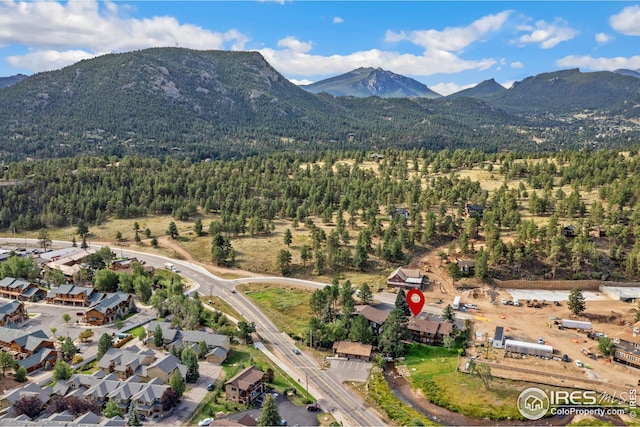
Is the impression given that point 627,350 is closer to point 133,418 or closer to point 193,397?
point 193,397

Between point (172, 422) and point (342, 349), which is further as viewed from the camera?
point (342, 349)

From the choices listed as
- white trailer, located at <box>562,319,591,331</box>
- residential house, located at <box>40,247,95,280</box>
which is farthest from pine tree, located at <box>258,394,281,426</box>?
residential house, located at <box>40,247,95,280</box>

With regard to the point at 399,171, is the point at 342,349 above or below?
below

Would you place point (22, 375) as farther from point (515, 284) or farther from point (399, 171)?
point (399, 171)

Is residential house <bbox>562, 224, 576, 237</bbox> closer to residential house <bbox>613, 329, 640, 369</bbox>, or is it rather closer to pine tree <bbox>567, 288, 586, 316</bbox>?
pine tree <bbox>567, 288, 586, 316</bbox>

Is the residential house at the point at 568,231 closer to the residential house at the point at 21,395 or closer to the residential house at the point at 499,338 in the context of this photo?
the residential house at the point at 499,338

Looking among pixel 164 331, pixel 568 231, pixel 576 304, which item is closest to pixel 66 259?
pixel 164 331

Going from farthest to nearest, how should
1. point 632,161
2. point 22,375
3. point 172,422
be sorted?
1. point 632,161
2. point 22,375
3. point 172,422

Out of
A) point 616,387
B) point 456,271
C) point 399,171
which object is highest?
point 399,171

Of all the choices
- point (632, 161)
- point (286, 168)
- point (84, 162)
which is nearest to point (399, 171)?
point (286, 168)
